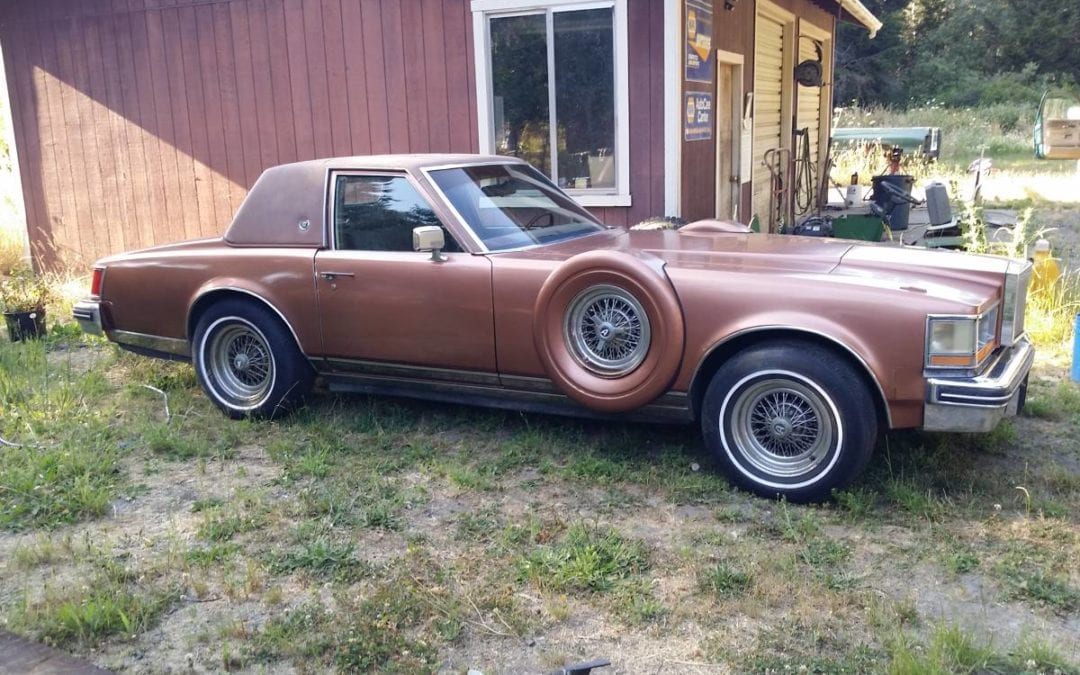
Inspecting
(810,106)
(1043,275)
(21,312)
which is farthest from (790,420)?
(810,106)

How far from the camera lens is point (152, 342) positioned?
5.95 meters

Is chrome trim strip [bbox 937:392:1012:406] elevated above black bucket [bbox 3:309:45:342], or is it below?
above

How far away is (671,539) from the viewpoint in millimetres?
4008

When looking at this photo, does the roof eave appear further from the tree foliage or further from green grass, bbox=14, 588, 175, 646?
the tree foliage

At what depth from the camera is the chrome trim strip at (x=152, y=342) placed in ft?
19.2

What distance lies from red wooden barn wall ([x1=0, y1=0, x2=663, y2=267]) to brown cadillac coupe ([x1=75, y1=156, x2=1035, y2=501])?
2.67 m

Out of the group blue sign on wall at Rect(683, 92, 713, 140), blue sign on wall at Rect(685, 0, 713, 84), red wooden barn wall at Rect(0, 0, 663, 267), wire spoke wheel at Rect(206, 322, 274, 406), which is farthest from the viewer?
red wooden barn wall at Rect(0, 0, 663, 267)

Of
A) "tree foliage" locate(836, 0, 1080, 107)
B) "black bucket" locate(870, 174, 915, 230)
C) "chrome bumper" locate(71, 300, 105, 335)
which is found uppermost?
"tree foliage" locate(836, 0, 1080, 107)

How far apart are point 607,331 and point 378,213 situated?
160cm

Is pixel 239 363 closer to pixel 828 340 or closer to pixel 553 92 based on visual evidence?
pixel 828 340

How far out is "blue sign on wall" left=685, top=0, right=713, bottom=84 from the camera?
7699mm

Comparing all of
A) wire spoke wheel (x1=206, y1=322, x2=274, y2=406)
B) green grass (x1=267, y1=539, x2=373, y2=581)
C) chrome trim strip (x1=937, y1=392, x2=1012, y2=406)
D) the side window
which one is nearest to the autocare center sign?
the side window

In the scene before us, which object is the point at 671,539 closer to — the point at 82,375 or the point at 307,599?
the point at 307,599

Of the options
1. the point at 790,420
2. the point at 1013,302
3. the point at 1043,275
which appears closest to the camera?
the point at 790,420
